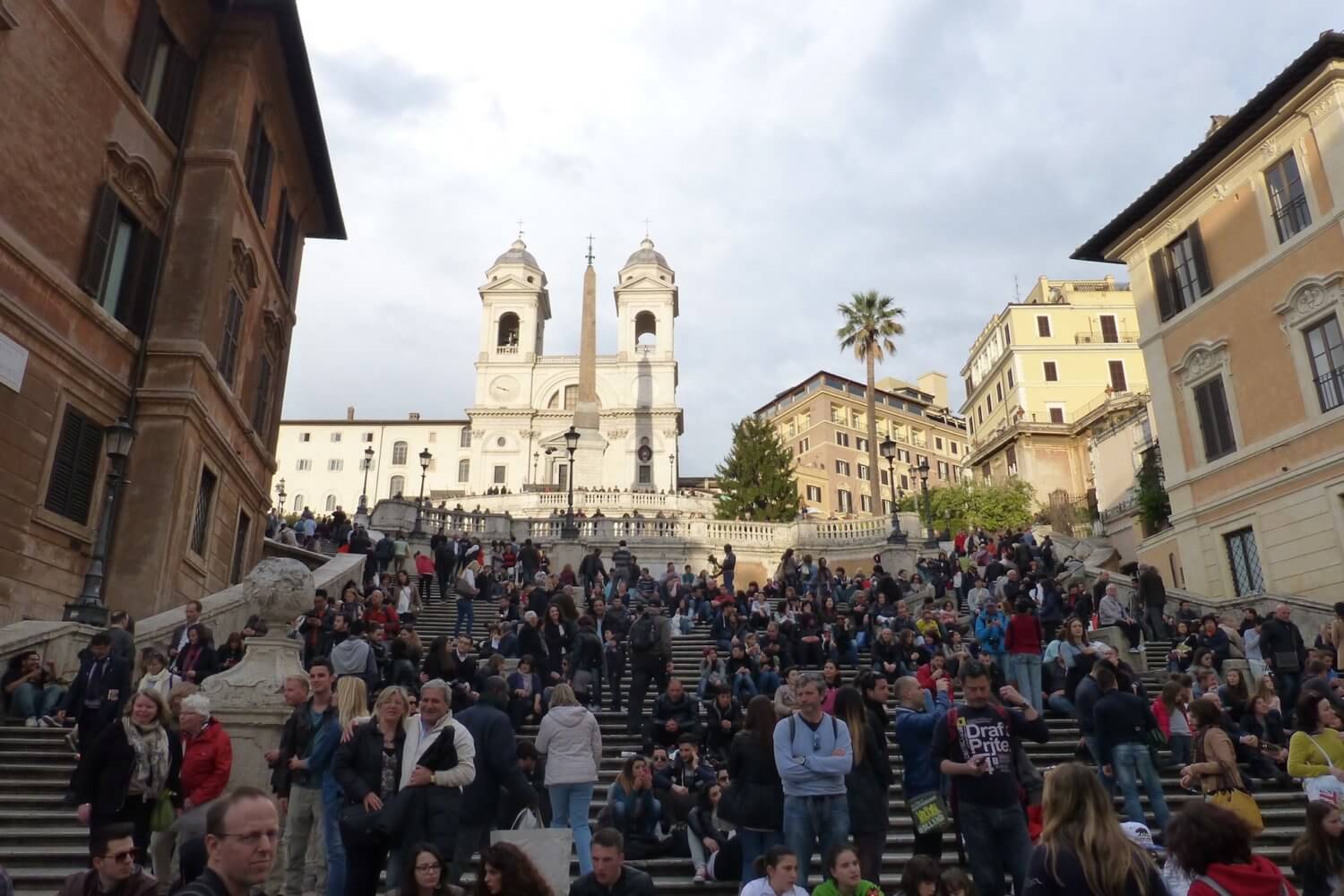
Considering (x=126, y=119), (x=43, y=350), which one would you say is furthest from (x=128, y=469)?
(x=126, y=119)

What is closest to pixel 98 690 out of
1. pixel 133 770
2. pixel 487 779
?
pixel 133 770

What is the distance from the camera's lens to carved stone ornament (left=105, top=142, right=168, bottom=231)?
50.3ft

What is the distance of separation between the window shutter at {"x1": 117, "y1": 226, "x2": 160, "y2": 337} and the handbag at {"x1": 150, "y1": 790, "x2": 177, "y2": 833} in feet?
39.5

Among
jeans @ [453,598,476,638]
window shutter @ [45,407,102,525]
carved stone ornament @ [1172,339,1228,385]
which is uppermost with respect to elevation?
carved stone ornament @ [1172,339,1228,385]

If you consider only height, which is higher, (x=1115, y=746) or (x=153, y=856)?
(x=1115, y=746)

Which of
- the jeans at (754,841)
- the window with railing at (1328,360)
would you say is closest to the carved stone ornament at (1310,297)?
the window with railing at (1328,360)

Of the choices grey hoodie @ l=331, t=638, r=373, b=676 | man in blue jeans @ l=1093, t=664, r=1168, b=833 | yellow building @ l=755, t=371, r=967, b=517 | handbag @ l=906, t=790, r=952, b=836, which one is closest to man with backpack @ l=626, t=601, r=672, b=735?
grey hoodie @ l=331, t=638, r=373, b=676

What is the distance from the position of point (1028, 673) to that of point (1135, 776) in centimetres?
390

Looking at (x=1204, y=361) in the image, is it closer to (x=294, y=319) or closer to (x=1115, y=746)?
(x=1115, y=746)

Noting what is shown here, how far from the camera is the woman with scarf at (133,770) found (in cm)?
600

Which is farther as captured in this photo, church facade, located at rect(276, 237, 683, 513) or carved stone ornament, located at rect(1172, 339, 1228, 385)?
church facade, located at rect(276, 237, 683, 513)

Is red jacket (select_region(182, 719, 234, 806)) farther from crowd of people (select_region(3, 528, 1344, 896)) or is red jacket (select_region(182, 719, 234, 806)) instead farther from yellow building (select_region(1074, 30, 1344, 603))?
yellow building (select_region(1074, 30, 1344, 603))

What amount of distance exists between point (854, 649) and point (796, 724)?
10347 mm

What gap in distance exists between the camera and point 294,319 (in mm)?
24688
